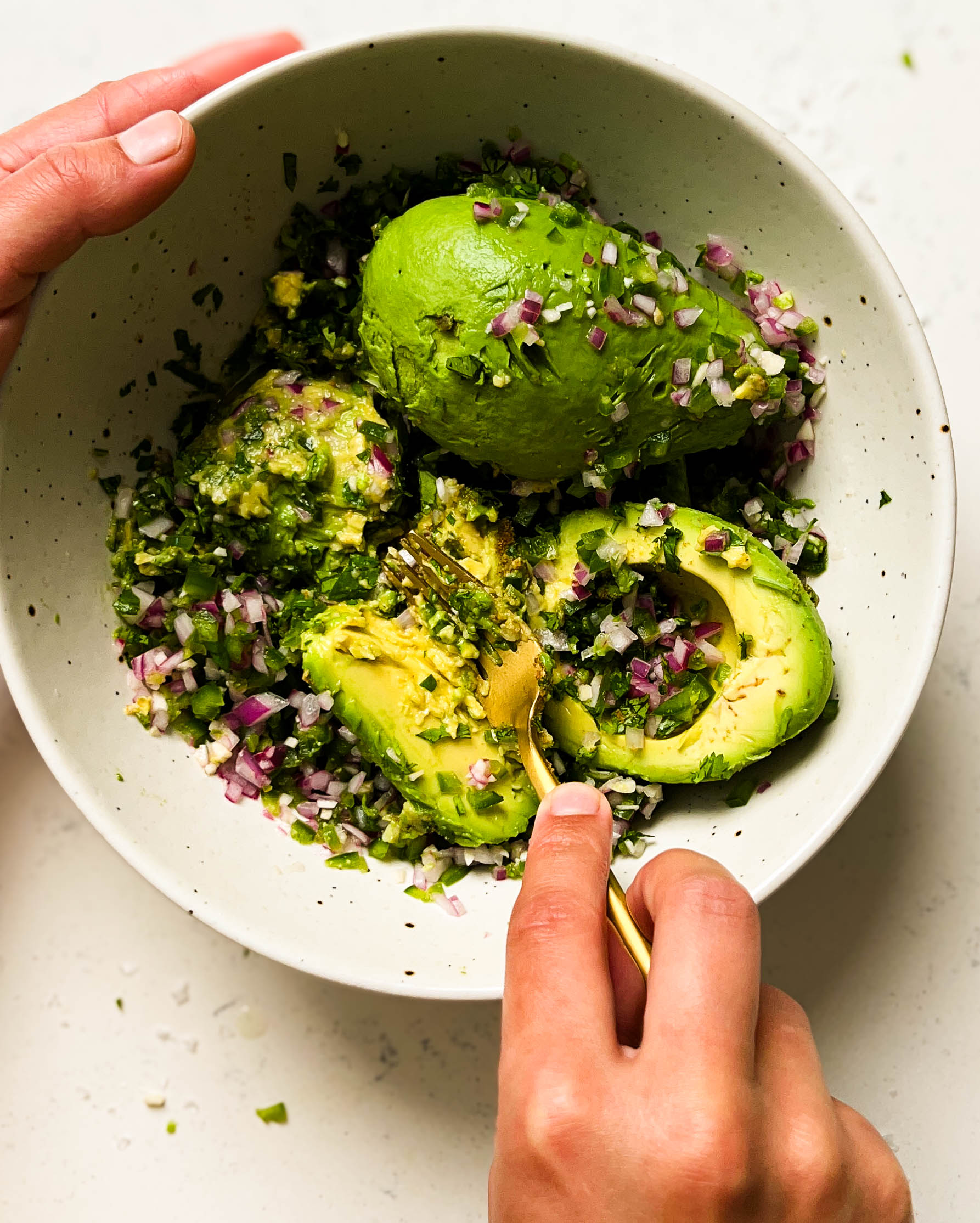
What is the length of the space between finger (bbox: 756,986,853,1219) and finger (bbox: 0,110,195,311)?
1.19 metres

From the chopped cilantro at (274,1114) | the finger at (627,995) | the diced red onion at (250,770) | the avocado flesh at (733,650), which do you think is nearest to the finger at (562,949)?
the finger at (627,995)

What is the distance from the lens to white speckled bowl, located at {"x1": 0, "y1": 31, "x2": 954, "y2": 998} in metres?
1.23

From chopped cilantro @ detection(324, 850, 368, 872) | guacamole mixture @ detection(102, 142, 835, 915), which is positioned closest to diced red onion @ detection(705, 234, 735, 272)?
guacamole mixture @ detection(102, 142, 835, 915)

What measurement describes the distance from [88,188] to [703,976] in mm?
1107

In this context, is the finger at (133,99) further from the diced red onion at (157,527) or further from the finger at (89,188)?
the diced red onion at (157,527)

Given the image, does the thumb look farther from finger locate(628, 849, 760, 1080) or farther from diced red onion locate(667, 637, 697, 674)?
finger locate(628, 849, 760, 1080)

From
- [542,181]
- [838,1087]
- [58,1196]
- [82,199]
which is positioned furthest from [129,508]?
[838,1087]

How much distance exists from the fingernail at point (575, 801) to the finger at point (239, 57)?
3.86 ft

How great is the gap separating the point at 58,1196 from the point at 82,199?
5.04ft

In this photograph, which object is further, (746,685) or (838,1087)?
(838,1087)

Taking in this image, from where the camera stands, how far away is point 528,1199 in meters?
0.97

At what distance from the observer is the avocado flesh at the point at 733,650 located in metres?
1.23

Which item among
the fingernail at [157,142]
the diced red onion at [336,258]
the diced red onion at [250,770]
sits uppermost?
the fingernail at [157,142]

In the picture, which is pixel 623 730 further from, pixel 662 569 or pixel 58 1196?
pixel 58 1196
